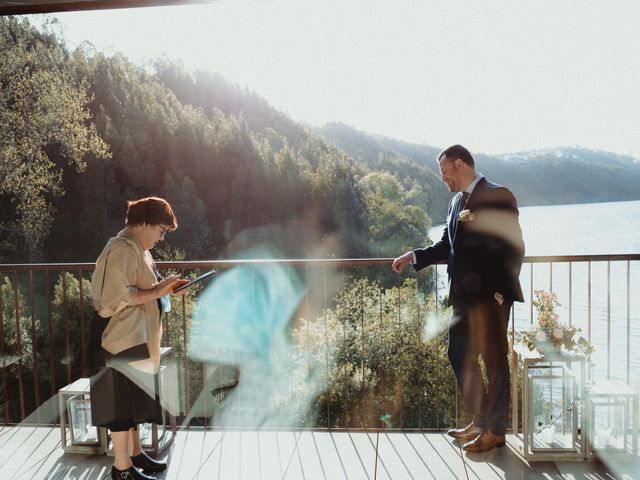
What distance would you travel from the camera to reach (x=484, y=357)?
3.03m

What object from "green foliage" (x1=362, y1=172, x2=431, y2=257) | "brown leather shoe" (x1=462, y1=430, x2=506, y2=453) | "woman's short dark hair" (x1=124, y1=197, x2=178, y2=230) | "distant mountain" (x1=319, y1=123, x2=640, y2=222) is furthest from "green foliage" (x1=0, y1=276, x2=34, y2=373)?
"green foliage" (x1=362, y1=172, x2=431, y2=257)

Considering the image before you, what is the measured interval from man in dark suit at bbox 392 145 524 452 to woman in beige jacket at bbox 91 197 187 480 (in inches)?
57.3

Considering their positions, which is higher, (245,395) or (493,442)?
(493,442)

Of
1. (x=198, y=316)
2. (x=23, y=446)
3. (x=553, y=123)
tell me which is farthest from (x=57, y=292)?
(x=553, y=123)

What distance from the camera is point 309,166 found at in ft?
128

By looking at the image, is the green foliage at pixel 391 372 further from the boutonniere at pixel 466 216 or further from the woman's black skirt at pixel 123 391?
the woman's black skirt at pixel 123 391

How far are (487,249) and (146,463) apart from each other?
2040 mm

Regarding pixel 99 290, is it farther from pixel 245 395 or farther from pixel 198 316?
pixel 198 316

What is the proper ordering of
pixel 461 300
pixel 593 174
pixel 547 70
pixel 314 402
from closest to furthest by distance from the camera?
pixel 461 300 → pixel 593 174 → pixel 314 402 → pixel 547 70

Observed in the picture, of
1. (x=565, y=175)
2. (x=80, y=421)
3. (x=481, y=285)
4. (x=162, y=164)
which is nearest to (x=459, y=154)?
(x=481, y=285)

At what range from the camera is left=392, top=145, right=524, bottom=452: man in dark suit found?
116 inches

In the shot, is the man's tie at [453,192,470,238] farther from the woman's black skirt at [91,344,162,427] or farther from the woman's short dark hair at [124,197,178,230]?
the woman's black skirt at [91,344,162,427]

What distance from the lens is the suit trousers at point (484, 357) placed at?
302 cm

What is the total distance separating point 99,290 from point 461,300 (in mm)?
1790
